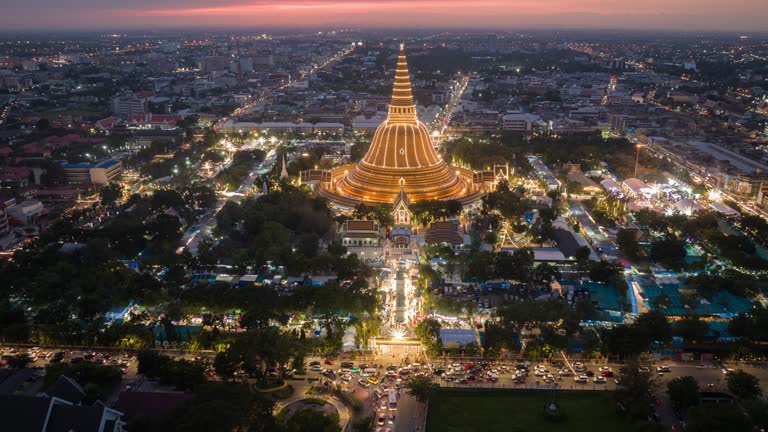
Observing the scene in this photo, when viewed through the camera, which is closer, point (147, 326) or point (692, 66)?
point (147, 326)

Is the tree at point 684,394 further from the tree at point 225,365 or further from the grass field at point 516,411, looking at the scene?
the tree at point 225,365

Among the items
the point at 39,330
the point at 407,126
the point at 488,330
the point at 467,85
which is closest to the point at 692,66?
the point at 467,85

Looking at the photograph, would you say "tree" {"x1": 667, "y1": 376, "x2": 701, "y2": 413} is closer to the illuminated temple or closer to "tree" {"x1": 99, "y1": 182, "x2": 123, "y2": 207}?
the illuminated temple

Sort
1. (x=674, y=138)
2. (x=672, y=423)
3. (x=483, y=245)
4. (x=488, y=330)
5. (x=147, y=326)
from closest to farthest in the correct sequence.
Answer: (x=672, y=423)
(x=488, y=330)
(x=147, y=326)
(x=483, y=245)
(x=674, y=138)

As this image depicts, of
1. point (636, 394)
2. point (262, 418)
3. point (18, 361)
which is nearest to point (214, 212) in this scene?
point (18, 361)

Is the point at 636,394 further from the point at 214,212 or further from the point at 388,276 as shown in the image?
the point at 214,212

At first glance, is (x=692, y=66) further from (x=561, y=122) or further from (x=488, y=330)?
(x=488, y=330)

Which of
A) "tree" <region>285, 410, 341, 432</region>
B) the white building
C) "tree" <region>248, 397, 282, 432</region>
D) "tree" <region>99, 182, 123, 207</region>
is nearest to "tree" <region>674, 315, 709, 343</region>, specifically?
"tree" <region>285, 410, 341, 432</region>
